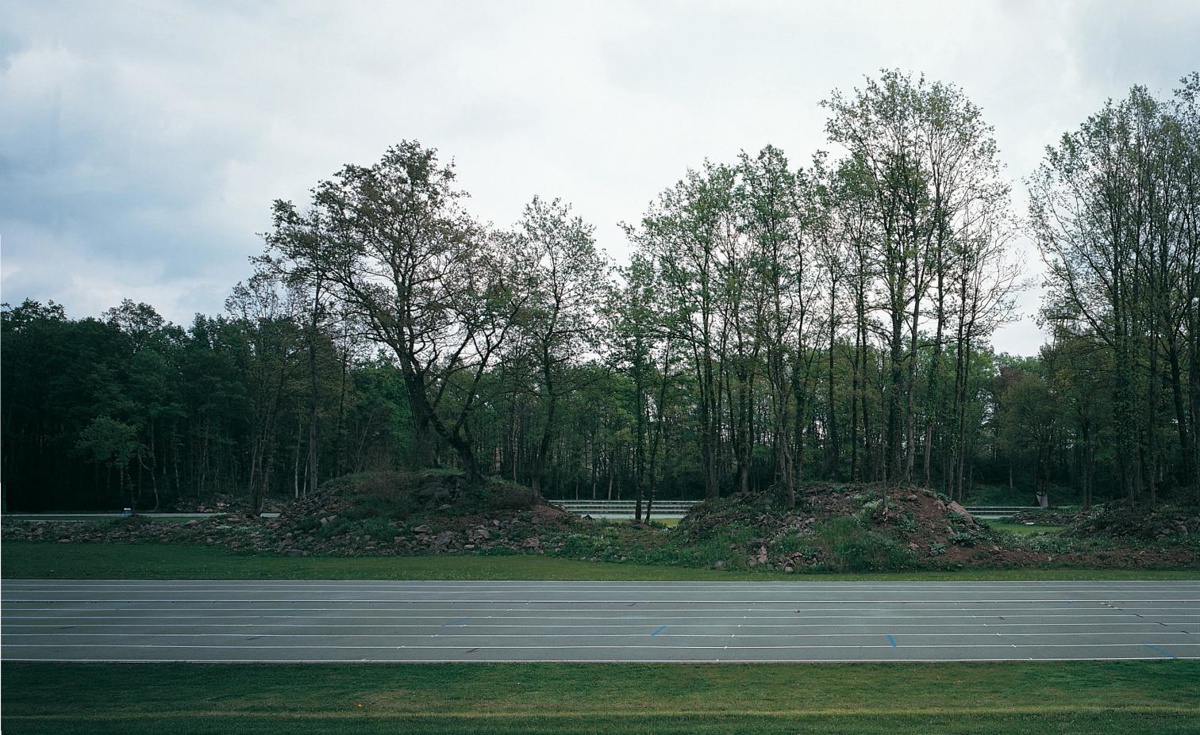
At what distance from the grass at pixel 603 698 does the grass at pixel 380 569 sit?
9.37 meters

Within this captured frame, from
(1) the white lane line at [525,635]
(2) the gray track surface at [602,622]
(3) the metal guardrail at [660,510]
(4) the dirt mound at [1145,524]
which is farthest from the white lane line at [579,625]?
(3) the metal guardrail at [660,510]

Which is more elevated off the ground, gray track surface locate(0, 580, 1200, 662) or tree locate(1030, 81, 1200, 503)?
tree locate(1030, 81, 1200, 503)

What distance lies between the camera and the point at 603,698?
805cm

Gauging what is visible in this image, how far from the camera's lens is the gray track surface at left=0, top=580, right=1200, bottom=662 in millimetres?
10344

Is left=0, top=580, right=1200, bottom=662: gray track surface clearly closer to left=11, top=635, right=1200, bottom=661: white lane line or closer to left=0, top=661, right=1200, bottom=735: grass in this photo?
left=11, top=635, right=1200, bottom=661: white lane line

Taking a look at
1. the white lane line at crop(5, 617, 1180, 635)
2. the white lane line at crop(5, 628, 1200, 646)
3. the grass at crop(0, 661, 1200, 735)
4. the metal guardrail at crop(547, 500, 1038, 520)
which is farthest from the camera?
the metal guardrail at crop(547, 500, 1038, 520)

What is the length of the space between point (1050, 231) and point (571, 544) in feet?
68.4

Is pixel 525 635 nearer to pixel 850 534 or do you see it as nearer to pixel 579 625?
pixel 579 625

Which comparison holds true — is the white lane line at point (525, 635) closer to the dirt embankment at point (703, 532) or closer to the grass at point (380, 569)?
the grass at point (380, 569)

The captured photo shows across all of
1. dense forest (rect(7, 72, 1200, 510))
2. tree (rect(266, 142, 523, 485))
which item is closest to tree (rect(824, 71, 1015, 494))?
dense forest (rect(7, 72, 1200, 510))

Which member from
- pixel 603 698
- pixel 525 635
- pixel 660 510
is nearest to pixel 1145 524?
pixel 525 635

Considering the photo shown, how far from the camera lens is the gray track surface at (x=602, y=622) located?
1034 cm

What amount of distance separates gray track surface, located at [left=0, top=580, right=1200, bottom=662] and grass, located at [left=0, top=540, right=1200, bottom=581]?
131 cm

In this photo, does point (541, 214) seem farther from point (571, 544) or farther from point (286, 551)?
point (286, 551)
